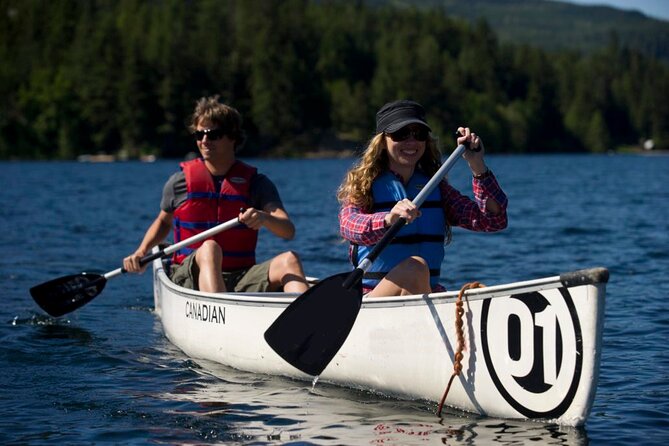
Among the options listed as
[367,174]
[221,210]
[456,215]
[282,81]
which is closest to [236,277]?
[221,210]

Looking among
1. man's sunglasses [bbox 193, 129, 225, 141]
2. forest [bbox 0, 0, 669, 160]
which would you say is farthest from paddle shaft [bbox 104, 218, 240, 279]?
forest [bbox 0, 0, 669, 160]

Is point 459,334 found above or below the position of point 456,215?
below

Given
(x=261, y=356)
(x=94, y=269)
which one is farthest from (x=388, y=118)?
(x=94, y=269)

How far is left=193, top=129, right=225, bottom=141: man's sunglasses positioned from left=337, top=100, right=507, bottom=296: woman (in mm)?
1580

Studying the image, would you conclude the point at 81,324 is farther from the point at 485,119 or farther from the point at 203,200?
the point at 485,119

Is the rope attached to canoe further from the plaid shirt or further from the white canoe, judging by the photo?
the plaid shirt

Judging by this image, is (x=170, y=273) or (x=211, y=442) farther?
(x=170, y=273)

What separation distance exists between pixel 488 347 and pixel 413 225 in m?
0.93

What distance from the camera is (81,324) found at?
9.12m

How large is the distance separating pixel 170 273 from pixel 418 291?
3.37m

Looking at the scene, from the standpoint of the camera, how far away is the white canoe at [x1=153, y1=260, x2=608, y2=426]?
496 cm

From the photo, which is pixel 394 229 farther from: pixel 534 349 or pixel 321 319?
pixel 534 349

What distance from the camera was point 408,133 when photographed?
5.81m

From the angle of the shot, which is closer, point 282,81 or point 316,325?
point 316,325
